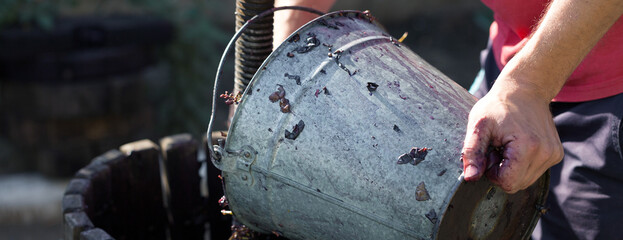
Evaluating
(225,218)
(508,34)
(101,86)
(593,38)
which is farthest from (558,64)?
(101,86)

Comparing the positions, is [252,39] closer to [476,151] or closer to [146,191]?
[476,151]

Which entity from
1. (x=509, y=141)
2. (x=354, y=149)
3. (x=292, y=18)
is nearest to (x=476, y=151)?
(x=509, y=141)

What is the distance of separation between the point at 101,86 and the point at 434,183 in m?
2.93

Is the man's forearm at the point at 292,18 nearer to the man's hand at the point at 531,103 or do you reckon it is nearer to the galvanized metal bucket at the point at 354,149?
the galvanized metal bucket at the point at 354,149

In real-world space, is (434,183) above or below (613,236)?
above

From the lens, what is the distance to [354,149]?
4.00 feet

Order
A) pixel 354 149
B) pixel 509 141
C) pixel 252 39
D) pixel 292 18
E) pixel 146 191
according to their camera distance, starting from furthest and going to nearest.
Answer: pixel 146 191 → pixel 292 18 → pixel 252 39 → pixel 354 149 → pixel 509 141

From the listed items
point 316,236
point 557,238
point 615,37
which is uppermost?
point 615,37

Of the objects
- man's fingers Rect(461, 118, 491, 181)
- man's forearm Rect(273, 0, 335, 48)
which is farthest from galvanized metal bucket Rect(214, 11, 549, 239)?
man's forearm Rect(273, 0, 335, 48)

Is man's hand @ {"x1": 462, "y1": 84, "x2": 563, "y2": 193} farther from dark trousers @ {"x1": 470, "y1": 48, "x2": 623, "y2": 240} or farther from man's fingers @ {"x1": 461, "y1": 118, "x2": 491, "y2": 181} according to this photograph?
dark trousers @ {"x1": 470, "y1": 48, "x2": 623, "y2": 240}

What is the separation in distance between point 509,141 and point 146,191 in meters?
1.24

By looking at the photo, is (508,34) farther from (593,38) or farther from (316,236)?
(316,236)

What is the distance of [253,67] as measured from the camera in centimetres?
151

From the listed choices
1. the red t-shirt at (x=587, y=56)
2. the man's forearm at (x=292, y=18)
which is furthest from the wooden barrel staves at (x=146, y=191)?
the red t-shirt at (x=587, y=56)
